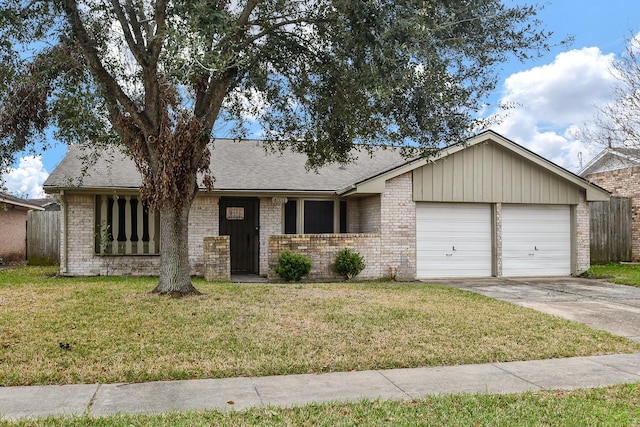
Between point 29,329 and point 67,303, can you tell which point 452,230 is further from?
point 29,329

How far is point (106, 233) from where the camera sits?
14.7 meters

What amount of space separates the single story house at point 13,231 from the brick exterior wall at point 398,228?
13.9 m

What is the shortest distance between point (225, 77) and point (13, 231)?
50.5 ft

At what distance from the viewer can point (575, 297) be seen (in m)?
11.4

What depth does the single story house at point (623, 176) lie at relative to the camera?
65.2ft

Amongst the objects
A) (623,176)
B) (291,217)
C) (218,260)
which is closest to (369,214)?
(291,217)

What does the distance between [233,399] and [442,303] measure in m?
5.90

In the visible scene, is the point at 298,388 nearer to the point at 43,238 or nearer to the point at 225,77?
the point at 225,77

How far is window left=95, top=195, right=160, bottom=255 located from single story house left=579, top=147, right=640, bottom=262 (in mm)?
16328

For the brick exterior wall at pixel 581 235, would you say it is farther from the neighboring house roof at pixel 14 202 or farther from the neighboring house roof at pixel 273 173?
the neighboring house roof at pixel 14 202

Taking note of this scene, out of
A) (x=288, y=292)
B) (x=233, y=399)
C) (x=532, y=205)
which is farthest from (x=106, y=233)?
(x=532, y=205)

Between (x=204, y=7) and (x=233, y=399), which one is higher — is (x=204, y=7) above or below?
above

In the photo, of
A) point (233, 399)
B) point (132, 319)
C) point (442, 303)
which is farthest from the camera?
point (442, 303)

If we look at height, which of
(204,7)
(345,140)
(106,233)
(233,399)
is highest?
(204,7)
